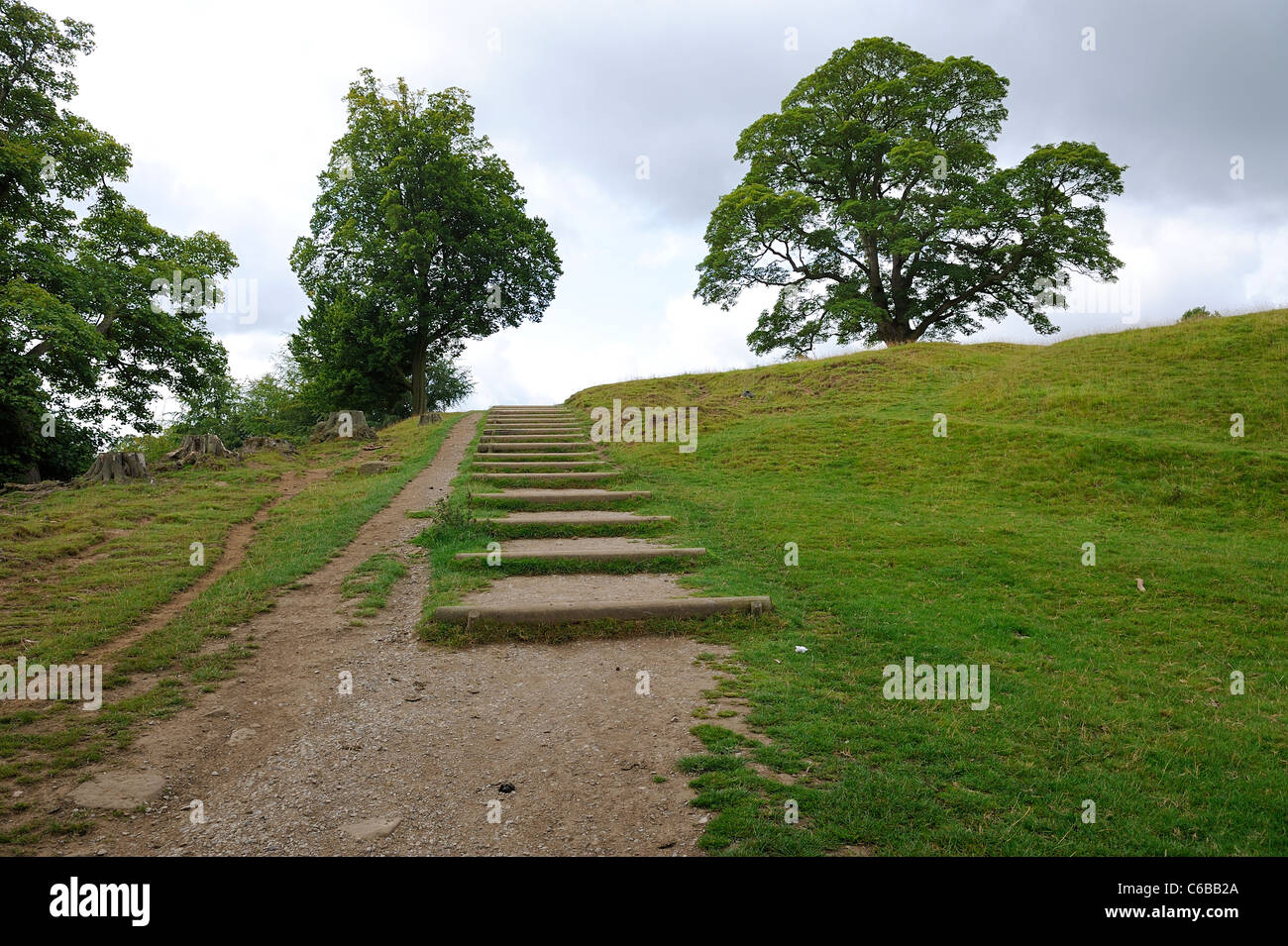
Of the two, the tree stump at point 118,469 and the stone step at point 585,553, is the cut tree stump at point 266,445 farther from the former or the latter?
the stone step at point 585,553

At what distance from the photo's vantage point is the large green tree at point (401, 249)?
1058 inches

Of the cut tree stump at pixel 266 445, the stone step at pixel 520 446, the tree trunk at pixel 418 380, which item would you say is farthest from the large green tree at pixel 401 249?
the stone step at pixel 520 446

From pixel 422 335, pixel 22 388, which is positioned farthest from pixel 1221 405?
pixel 22 388

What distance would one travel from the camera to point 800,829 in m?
3.59

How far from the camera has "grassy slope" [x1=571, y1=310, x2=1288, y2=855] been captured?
12.9 feet

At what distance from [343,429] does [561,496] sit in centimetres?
1262

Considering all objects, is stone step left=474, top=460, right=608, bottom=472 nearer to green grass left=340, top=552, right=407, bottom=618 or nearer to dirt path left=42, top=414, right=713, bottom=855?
green grass left=340, top=552, right=407, bottom=618

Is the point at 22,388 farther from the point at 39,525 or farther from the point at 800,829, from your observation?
the point at 800,829

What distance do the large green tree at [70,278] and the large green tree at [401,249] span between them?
462cm

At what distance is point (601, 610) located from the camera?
723cm

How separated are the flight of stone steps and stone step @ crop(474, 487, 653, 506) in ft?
0.06

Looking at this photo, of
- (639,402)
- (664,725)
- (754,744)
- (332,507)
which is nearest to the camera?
(754,744)

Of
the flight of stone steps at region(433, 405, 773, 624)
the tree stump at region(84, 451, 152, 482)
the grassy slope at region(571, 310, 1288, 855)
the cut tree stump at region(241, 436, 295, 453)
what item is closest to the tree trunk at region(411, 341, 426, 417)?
the cut tree stump at region(241, 436, 295, 453)

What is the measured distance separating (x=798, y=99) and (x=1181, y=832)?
34.6 meters
